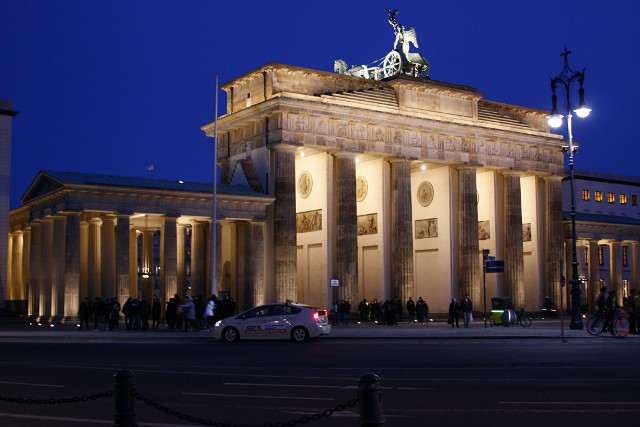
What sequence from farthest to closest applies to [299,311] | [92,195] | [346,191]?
[346,191] < [92,195] < [299,311]

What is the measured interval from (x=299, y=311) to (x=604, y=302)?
12156 mm

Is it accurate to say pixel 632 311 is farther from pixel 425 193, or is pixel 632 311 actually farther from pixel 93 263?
pixel 93 263

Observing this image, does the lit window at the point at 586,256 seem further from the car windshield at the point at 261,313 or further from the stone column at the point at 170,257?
the car windshield at the point at 261,313

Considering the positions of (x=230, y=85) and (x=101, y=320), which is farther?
(x=230, y=85)

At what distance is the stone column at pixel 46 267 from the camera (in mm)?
46688

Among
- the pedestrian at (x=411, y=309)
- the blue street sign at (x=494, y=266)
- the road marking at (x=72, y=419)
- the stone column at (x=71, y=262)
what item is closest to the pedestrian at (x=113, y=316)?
the stone column at (x=71, y=262)

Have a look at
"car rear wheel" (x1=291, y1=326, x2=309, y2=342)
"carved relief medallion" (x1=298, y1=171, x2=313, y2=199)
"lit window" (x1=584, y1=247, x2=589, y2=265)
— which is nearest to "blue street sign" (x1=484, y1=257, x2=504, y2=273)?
Answer: "car rear wheel" (x1=291, y1=326, x2=309, y2=342)

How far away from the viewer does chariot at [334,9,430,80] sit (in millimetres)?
58406

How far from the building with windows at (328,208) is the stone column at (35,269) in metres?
0.11

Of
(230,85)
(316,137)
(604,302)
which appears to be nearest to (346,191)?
(316,137)

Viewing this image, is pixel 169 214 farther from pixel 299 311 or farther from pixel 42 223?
pixel 299 311

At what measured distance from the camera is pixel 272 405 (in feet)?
39.9

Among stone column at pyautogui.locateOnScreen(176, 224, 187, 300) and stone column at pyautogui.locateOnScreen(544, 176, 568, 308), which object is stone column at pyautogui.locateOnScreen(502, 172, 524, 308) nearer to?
stone column at pyautogui.locateOnScreen(544, 176, 568, 308)

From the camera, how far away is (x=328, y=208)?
5350 centimetres
